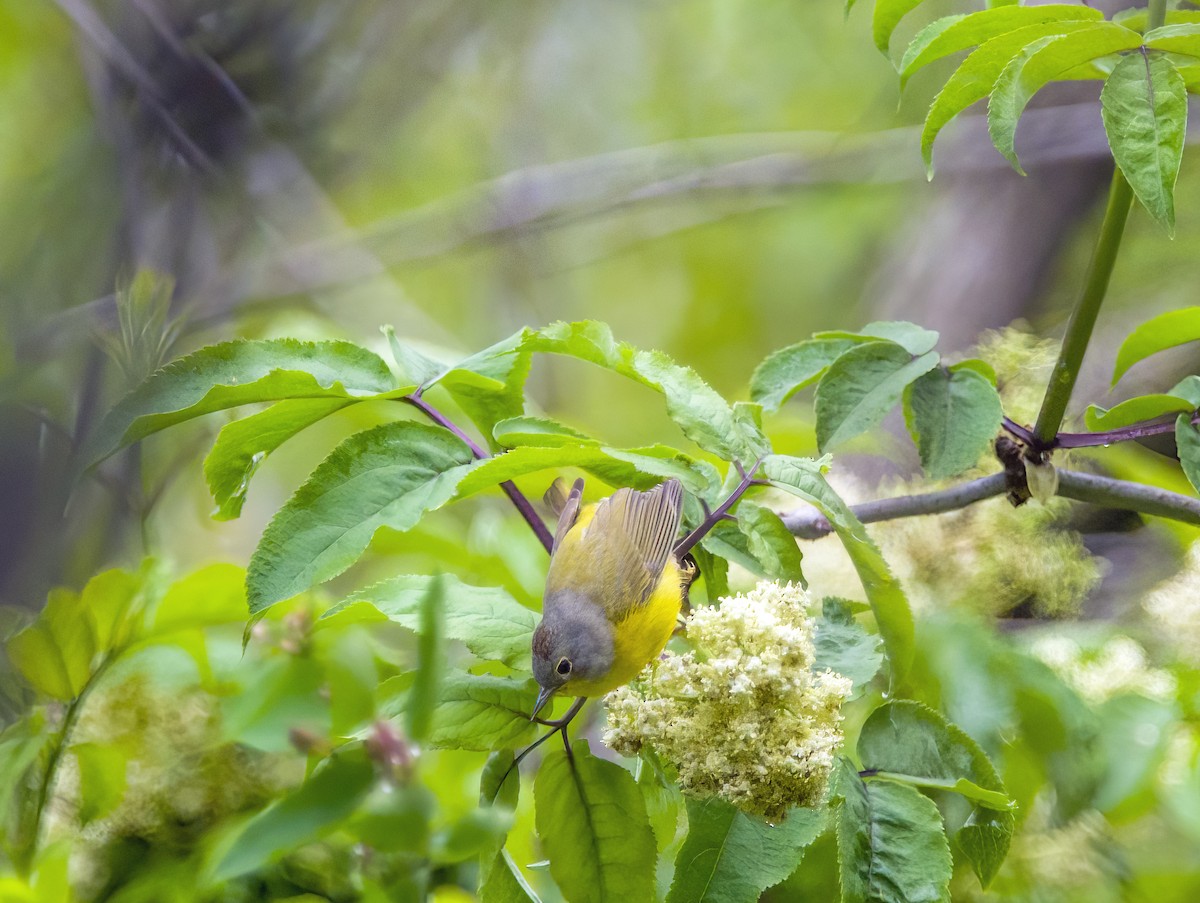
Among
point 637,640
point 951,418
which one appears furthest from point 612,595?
point 951,418

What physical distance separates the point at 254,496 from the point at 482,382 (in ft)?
4.43

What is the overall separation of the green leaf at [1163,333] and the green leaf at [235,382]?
47 cm

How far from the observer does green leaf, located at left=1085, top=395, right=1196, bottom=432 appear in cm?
58

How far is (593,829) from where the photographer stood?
1.45ft

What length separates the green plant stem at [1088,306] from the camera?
0.57 meters

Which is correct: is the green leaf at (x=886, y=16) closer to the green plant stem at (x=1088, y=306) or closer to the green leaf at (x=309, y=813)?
the green plant stem at (x=1088, y=306)

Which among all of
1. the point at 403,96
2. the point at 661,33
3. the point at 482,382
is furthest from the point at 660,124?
the point at 482,382

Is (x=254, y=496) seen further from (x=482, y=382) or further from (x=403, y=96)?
(x=482, y=382)

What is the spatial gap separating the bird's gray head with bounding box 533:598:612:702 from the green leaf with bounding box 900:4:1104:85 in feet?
1.17

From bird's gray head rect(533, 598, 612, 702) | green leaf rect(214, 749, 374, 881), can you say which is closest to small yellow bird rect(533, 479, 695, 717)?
bird's gray head rect(533, 598, 612, 702)

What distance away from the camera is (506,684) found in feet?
1.51

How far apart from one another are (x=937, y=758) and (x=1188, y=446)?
0.25m

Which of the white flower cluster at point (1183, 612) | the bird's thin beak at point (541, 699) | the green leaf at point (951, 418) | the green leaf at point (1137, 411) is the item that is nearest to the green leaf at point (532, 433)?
the bird's thin beak at point (541, 699)

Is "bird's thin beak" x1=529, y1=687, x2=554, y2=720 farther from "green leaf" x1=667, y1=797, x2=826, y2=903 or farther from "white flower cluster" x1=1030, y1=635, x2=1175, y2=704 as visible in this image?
"white flower cluster" x1=1030, y1=635, x2=1175, y2=704
